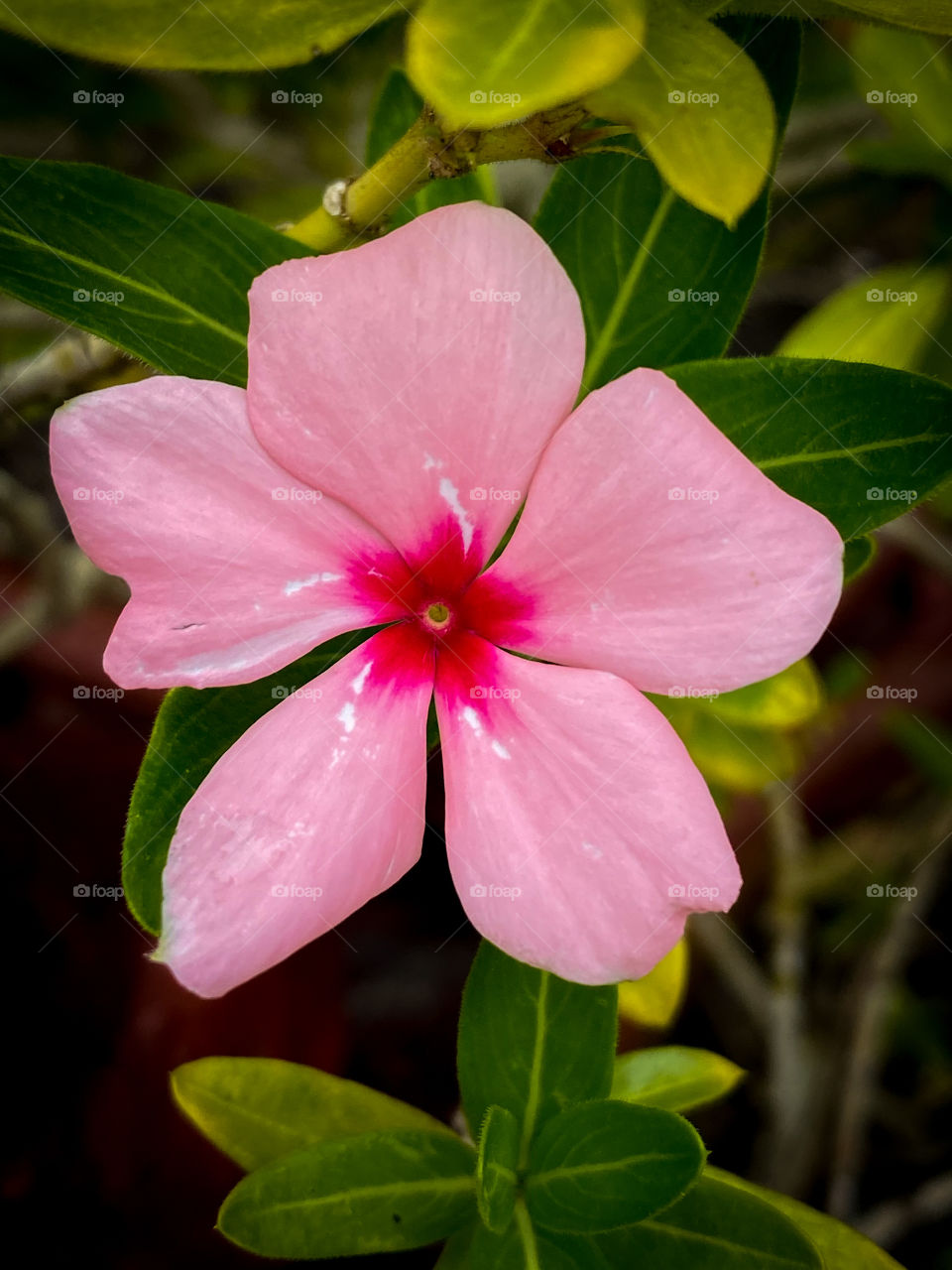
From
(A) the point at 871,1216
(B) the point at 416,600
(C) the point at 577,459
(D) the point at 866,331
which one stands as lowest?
(A) the point at 871,1216

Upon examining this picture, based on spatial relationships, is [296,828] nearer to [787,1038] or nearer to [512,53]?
[512,53]

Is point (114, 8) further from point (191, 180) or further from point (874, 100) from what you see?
point (191, 180)

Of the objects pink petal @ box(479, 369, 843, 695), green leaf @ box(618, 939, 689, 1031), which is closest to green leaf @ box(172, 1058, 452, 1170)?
green leaf @ box(618, 939, 689, 1031)

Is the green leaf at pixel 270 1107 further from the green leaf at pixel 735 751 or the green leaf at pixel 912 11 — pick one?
the green leaf at pixel 912 11

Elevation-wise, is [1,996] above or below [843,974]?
above

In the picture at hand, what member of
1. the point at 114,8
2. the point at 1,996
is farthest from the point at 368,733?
the point at 1,996

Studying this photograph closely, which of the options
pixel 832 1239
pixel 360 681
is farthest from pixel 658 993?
pixel 360 681
